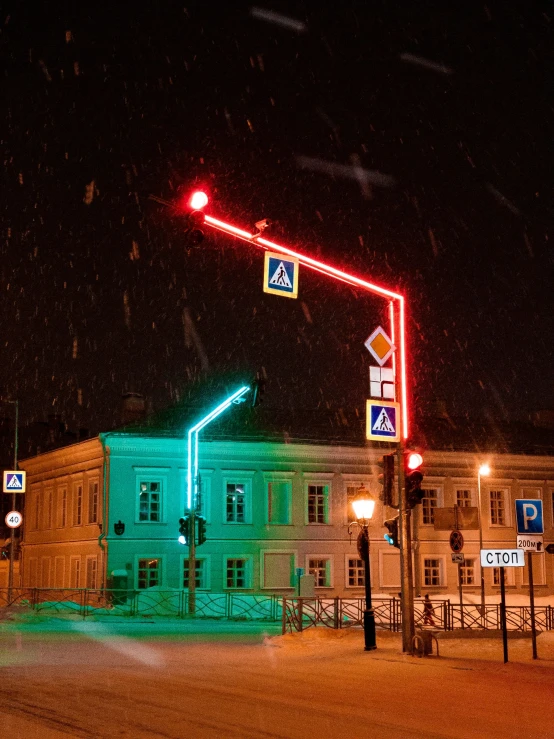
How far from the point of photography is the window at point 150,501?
42844mm

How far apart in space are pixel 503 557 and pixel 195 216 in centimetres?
826

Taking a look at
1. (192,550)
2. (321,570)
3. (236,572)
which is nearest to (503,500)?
(321,570)

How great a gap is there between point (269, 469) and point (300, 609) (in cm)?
2208

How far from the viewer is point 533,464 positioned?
166 feet

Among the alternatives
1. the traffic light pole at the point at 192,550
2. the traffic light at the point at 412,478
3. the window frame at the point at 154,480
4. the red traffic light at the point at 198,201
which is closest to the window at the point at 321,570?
the window frame at the point at 154,480

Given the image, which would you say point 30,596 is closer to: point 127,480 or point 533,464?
point 127,480

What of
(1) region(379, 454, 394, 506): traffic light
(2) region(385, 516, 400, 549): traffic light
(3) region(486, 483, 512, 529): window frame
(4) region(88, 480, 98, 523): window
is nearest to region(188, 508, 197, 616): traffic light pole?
(4) region(88, 480, 98, 523): window

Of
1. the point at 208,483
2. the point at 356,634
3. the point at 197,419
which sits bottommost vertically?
the point at 356,634

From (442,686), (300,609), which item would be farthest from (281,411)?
(442,686)

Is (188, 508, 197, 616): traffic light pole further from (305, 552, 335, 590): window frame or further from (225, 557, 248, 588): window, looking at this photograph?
(305, 552, 335, 590): window frame

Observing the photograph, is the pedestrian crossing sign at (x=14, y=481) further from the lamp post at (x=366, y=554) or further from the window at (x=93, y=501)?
the lamp post at (x=366, y=554)

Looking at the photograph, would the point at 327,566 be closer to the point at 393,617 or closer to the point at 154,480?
the point at 154,480

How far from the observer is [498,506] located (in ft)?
163

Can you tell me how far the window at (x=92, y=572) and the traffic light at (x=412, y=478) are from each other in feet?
93.5
